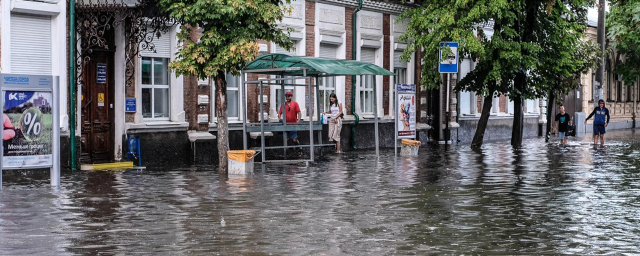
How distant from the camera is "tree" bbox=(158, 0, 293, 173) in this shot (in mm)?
19797

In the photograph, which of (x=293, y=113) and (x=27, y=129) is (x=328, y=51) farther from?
(x=27, y=129)

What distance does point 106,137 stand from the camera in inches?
926

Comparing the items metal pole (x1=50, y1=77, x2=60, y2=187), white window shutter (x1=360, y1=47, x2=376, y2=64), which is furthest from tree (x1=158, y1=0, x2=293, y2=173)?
white window shutter (x1=360, y1=47, x2=376, y2=64)

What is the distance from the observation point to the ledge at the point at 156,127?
77.5ft

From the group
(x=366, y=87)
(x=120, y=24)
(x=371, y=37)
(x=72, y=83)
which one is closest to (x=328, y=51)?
(x=371, y=37)

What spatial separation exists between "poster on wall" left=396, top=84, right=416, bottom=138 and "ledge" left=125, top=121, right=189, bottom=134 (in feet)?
20.0

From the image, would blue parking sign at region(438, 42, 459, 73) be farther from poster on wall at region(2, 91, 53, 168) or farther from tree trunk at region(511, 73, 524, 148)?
poster on wall at region(2, 91, 53, 168)

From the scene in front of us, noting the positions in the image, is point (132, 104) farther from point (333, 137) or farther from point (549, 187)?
point (549, 187)

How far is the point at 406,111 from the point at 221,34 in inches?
370

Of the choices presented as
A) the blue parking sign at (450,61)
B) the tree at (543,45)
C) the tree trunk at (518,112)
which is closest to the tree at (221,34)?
the blue parking sign at (450,61)

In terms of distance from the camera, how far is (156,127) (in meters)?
24.3

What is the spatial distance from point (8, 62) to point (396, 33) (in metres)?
17.1

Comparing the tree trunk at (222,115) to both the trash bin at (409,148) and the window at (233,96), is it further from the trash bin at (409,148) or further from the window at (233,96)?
the trash bin at (409,148)

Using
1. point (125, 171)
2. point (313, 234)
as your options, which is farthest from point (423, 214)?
point (125, 171)
